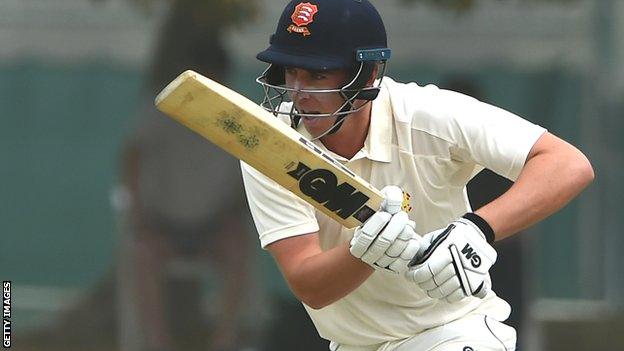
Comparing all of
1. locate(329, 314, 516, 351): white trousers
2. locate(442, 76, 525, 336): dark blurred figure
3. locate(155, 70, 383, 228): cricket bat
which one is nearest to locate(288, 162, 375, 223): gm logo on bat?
locate(155, 70, 383, 228): cricket bat

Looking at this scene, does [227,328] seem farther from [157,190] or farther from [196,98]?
[196,98]

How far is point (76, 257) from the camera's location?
627cm

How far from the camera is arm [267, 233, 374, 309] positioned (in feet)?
10.5

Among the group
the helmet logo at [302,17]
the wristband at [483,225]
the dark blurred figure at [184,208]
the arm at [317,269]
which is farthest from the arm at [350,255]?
the dark blurred figure at [184,208]

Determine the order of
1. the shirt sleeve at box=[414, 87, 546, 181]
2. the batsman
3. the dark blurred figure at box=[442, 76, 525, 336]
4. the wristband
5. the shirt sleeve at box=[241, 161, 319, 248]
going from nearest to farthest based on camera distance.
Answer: the wristband < the batsman < the shirt sleeve at box=[414, 87, 546, 181] < the shirt sleeve at box=[241, 161, 319, 248] < the dark blurred figure at box=[442, 76, 525, 336]

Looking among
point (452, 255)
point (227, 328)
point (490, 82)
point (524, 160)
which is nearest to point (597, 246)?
point (490, 82)

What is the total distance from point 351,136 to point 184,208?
2.67m

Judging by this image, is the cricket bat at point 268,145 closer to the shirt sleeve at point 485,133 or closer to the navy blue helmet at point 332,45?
the navy blue helmet at point 332,45

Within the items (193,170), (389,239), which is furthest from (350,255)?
(193,170)

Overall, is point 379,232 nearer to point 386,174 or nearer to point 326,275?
point 326,275

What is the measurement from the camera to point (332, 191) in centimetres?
316

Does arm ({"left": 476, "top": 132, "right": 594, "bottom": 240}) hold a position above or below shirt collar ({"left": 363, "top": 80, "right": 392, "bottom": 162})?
above

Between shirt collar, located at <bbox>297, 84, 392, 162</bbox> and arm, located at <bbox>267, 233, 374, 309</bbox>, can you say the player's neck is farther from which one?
arm, located at <bbox>267, 233, 374, 309</bbox>

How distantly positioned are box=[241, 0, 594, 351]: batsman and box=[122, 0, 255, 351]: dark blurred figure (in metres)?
2.42
